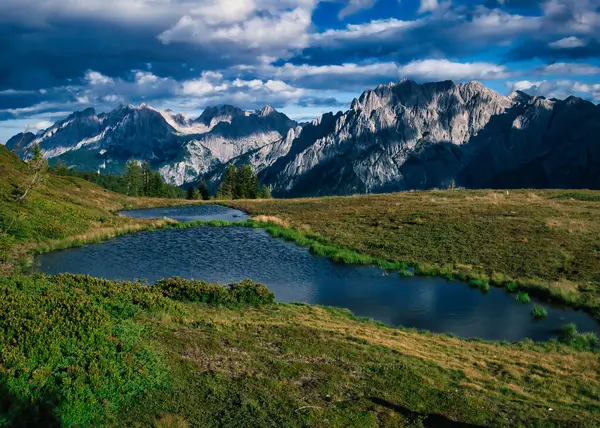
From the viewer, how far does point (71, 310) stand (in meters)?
15.4

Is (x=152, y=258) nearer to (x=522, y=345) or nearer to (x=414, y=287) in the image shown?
(x=414, y=287)

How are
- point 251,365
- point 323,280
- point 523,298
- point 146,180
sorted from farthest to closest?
point 146,180
point 323,280
point 523,298
point 251,365

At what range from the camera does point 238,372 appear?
1511cm

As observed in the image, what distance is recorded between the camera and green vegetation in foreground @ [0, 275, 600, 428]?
462 inches

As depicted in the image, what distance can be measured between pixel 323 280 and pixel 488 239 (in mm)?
22599

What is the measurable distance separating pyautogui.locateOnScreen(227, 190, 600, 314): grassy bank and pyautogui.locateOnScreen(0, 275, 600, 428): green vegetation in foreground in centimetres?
1653

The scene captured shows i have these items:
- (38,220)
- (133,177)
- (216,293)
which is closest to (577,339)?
(216,293)

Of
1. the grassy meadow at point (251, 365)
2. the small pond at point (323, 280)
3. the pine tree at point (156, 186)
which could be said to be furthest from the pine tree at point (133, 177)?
the grassy meadow at point (251, 365)

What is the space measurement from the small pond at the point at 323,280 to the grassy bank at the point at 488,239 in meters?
3.65

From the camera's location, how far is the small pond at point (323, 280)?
96.3ft

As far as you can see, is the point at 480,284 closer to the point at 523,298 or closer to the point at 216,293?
the point at 523,298

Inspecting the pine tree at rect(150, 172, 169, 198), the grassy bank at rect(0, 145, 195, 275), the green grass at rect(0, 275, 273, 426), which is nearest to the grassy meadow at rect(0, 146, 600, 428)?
the green grass at rect(0, 275, 273, 426)

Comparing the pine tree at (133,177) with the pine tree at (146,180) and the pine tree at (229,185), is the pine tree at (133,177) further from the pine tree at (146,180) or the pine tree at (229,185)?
the pine tree at (229,185)

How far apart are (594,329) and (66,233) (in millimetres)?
51164
